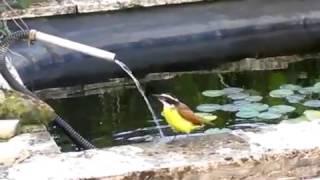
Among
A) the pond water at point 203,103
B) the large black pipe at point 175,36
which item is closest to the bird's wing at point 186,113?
the pond water at point 203,103

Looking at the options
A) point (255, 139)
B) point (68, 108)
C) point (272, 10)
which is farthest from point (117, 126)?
point (272, 10)

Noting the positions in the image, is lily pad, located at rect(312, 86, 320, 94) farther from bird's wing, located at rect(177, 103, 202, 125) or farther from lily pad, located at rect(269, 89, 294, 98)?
bird's wing, located at rect(177, 103, 202, 125)

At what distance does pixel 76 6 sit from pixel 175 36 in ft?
2.44

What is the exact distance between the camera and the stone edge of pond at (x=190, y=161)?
2428 mm

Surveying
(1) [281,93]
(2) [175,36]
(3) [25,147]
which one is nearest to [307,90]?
(1) [281,93]

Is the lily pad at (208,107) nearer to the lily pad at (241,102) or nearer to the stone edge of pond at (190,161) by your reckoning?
the lily pad at (241,102)

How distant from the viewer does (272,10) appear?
19.3 feet

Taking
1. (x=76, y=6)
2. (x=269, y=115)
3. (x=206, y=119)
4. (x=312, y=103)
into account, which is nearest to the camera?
(x=206, y=119)

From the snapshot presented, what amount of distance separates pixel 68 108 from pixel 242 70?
54.6 inches

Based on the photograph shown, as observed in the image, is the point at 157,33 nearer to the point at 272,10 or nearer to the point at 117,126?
the point at 272,10

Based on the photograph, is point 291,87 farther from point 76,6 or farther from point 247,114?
point 76,6

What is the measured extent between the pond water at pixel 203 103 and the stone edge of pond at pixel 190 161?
1.12 metres

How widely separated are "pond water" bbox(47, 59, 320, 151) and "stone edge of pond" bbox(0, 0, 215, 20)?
1.97 feet

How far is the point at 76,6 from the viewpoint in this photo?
17.4 ft
